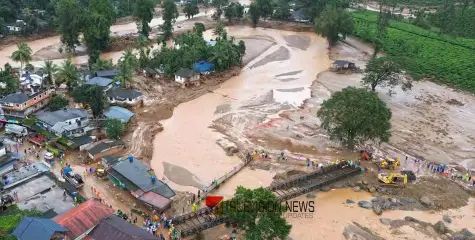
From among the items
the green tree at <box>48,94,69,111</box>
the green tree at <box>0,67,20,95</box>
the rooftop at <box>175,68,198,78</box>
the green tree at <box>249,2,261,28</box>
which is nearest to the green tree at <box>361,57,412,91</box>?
the rooftop at <box>175,68,198,78</box>

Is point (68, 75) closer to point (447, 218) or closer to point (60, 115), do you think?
point (60, 115)

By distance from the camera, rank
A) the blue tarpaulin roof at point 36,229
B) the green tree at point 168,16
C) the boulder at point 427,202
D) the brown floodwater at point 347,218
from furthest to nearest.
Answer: the green tree at point 168,16 → the boulder at point 427,202 → the brown floodwater at point 347,218 → the blue tarpaulin roof at point 36,229

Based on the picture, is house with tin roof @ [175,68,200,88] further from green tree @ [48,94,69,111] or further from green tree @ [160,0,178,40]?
green tree @ [160,0,178,40]

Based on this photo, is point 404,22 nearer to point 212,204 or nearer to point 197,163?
point 197,163

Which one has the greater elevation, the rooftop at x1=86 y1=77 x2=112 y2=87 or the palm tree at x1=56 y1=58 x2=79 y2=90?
the palm tree at x1=56 y1=58 x2=79 y2=90

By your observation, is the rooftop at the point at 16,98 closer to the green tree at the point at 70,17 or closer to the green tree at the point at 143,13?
the green tree at the point at 70,17

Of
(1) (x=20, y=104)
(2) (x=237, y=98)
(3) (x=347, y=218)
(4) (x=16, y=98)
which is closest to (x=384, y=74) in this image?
(2) (x=237, y=98)

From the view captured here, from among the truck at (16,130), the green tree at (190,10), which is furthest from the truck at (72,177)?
the green tree at (190,10)
